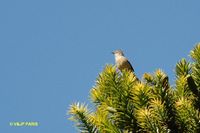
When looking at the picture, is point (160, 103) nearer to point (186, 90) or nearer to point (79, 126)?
point (186, 90)

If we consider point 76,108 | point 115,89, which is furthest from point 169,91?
point 76,108

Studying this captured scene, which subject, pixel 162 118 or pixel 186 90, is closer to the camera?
pixel 162 118

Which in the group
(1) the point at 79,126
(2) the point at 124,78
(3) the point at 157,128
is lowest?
(3) the point at 157,128

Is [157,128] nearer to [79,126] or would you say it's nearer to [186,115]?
[186,115]

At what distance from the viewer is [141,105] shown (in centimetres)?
428

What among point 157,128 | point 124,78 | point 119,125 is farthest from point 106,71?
point 157,128

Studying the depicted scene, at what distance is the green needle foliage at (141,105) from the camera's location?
13.6 ft

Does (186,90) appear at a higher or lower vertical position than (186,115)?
higher

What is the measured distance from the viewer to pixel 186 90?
14.7 ft

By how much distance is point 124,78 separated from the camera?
4.46m

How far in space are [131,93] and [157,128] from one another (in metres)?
0.49

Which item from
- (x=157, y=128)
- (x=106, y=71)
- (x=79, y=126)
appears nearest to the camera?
(x=157, y=128)

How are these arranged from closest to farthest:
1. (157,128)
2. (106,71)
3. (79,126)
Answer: (157,128), (79,126), (106,71)

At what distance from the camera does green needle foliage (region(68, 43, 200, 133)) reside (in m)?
4.13
